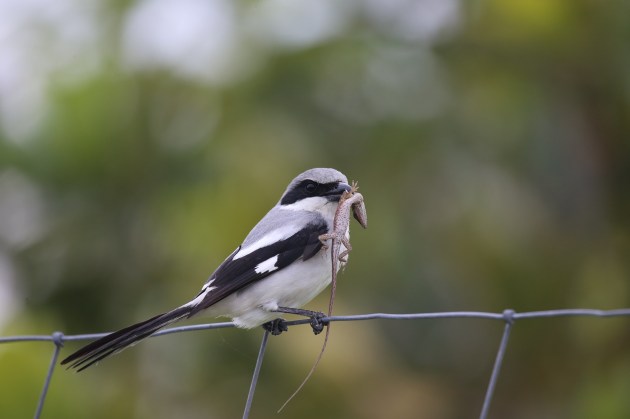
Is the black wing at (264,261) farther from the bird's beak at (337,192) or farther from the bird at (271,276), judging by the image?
the bird's beak at (337,192)

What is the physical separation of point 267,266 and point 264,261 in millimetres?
32

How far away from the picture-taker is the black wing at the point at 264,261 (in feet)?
13.5

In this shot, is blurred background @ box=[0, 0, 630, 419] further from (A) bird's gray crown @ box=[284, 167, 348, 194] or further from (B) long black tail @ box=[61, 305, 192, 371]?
(B) long black tail @ box=[61, 305, 192, 371]

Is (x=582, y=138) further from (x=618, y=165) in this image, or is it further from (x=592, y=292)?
(x=592, y=292)

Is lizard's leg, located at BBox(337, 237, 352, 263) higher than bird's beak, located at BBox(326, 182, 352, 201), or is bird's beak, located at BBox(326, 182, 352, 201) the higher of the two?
bird's beak, located at BBox(326, 182, 352, 201)

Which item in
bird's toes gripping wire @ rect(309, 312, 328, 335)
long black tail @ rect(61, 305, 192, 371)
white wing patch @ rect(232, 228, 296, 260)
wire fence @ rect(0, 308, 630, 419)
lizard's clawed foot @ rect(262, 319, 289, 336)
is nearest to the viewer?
wire fence @ rect(0, 308, 630, 419)

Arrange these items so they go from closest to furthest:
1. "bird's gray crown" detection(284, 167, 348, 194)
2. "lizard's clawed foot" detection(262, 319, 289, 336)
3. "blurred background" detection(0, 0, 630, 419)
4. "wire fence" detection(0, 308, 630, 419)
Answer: "wire fence" detection(0, 308, 630, 419), "lizard's clawed foot" detection(262, 319, 289, 336), "bird's gray crown" detection(284, 167, 348, 194), "blurred background" detection(0, 0, 630, 419)

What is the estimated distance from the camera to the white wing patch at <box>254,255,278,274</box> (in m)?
4.12

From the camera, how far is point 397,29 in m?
8.21

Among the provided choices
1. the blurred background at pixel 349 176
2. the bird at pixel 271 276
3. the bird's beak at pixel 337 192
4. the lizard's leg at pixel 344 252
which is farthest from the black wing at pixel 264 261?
the blurred background at pixel 349 176

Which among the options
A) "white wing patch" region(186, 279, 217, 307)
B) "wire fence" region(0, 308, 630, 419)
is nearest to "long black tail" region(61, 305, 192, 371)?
"wire fence" region(0, 308, 630, 419)

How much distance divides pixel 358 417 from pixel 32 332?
95.9 inches

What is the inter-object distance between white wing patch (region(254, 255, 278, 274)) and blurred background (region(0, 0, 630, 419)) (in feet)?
8.71

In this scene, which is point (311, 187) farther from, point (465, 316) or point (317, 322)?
point (465, 316)
